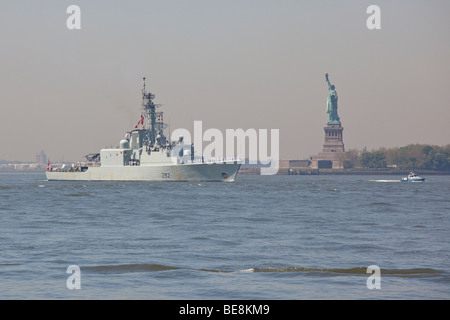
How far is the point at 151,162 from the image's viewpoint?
4552 inches

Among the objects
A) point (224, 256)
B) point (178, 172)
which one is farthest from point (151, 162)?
point (224, 256)

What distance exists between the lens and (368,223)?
124 ft

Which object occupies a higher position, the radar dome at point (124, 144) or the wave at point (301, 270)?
the radar dome at point (124, 144)

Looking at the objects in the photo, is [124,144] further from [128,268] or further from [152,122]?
[128,268]

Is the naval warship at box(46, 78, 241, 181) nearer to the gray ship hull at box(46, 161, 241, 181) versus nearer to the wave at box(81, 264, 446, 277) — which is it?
the gray ship hull at box(46, 161, 241, 181)

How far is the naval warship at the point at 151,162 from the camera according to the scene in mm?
112250

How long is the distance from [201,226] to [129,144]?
8872cm

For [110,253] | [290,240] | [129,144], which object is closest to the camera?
[110,253]

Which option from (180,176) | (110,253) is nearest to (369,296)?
(110,253)

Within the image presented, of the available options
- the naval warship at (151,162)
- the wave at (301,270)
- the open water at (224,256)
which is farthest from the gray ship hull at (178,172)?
the wave at (301,270)

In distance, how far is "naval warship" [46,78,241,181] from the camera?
112250 mm

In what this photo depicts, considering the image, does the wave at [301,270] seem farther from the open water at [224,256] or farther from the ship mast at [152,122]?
the ship mast at [152,122]

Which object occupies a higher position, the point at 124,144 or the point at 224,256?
the point at 124,144
